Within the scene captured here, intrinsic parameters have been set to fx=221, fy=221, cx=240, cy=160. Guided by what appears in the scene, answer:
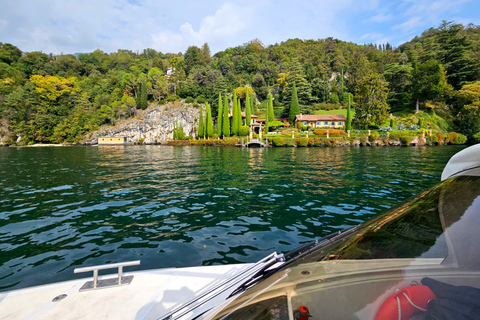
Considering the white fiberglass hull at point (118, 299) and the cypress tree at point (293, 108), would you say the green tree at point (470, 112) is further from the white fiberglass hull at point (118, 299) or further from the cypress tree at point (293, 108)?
the white fiberglass hull at point (118, 299)

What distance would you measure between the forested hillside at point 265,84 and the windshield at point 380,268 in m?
46.9

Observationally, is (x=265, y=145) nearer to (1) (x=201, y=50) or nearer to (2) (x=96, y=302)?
(2) (x=96, y=302)

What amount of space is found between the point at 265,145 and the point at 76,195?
106 feet

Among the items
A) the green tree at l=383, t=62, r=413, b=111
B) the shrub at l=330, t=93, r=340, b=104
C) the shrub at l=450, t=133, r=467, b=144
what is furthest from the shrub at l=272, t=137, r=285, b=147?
the shrub at l=330, t=93, r=340, b=104

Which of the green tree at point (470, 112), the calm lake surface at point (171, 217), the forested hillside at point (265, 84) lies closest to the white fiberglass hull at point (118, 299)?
the calm lake surface at point (171, 217)

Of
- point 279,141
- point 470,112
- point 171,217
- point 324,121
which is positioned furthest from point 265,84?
point 171,217

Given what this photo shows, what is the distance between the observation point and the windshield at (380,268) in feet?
3.18

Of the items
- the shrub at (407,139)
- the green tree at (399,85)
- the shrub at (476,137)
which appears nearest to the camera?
the shrub at (407,139)

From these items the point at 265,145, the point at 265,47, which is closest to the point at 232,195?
the point at 265,145

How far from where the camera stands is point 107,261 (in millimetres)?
4070

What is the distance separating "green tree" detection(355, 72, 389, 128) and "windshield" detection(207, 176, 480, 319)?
46394mm

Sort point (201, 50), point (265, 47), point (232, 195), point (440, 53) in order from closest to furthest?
point (232, 195) → point (440, 53) → point (201, 50) → point (265, 47)

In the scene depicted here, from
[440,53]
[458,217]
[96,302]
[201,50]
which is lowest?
[96,302]

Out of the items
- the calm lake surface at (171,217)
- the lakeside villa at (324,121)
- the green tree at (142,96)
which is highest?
the green tree at (142,96)
